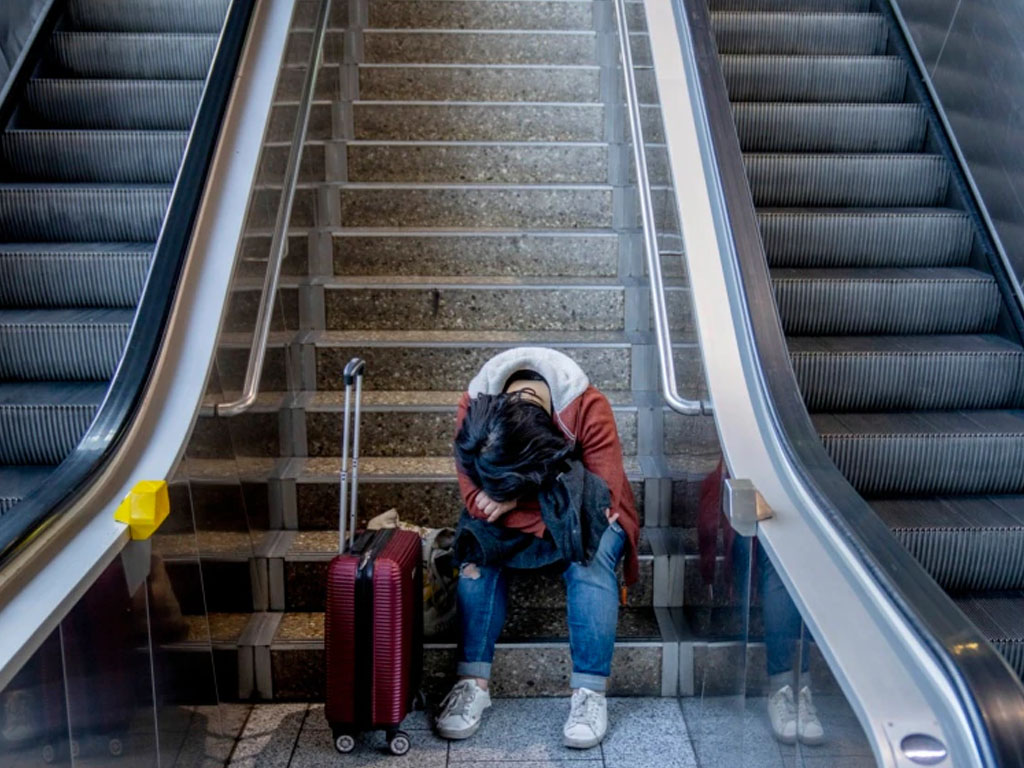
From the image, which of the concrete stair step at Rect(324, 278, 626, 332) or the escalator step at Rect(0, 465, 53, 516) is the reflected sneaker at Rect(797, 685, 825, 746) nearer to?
the escalator step at Rect(0, 465, 53, 516)

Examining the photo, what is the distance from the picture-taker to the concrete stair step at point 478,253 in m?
4.61

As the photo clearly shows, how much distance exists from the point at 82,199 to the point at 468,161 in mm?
1714

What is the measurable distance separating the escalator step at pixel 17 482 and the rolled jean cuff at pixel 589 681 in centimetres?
163

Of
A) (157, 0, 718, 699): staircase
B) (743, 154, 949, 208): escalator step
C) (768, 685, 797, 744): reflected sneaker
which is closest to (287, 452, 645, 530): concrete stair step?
(157, 0, 718, 699): staircase

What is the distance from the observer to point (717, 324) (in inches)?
121

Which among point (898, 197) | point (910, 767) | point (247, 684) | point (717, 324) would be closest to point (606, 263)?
point (898, 197)

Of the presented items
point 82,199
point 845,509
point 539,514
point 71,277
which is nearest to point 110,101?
point 82,199

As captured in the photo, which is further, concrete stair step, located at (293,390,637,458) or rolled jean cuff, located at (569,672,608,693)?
concrete stair step, located at (293,390,637,458)

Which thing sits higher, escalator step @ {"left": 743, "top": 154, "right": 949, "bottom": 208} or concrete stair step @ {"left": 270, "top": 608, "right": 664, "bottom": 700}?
escalator step @ {"left": 743, "top": 154, "right": 949, "bottom": 208}

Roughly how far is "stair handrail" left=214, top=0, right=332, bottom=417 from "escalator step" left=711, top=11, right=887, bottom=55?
1.85 meters

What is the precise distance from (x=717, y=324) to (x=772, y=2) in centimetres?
285

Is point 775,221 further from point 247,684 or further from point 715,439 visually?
point 247,684

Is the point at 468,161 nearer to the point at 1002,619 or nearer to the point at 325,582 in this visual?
the point at 325,582

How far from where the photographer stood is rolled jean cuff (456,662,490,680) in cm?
321
